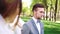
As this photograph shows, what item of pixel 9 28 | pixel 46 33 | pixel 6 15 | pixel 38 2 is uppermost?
pixel 38 2

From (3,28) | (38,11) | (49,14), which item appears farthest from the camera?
(49,14)

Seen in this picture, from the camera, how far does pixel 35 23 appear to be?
1.28m

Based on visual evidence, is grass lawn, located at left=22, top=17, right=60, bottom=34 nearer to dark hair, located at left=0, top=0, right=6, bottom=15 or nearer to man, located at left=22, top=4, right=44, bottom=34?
man, located at left=22, top=4, right=44, bottom=34

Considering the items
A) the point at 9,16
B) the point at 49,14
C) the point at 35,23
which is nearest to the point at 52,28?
the point at 49,14

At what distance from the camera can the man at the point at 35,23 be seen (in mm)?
1263

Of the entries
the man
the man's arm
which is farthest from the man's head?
the man's arm

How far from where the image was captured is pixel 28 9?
4.54 feet

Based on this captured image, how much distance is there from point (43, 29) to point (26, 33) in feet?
0.63

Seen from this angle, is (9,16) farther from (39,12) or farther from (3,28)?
(39,12)

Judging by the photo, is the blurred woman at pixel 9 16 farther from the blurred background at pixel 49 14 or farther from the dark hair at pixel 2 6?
the blurred background at pixel 49 14

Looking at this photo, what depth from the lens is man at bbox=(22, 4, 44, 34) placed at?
1263 millimetres

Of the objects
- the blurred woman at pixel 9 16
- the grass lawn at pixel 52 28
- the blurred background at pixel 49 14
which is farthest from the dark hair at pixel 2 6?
the grass lawn at pixel 52 28

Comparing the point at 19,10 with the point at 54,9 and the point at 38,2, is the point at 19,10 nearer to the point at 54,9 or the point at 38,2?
the point at 38,2

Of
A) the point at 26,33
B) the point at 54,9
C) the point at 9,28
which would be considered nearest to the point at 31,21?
the point at 26,33
